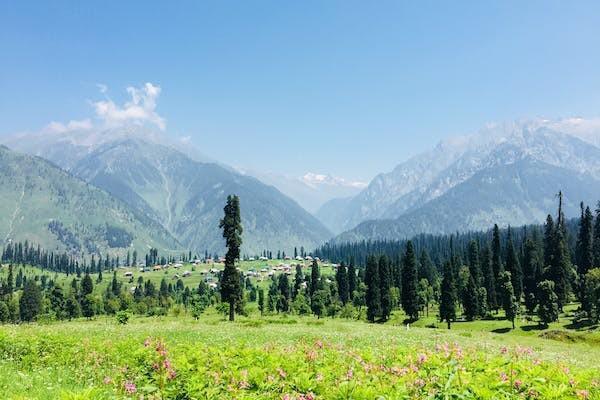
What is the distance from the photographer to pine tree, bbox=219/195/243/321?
78000mm

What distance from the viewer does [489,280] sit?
437ft

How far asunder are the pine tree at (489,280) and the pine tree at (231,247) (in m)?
78.2

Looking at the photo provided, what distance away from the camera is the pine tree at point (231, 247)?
78.0 metres

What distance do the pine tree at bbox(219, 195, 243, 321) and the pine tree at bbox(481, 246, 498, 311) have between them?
78.2 m

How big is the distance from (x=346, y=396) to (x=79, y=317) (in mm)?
190299

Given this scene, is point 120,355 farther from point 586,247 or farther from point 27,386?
point 586,247

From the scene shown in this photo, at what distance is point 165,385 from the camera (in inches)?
418

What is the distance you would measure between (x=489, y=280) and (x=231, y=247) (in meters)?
88.5

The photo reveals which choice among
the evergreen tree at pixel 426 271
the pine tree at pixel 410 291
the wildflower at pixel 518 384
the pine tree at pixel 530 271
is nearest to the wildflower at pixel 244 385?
the wildflower at pixel 518 384

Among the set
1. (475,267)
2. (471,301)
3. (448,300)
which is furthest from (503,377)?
(475,267)

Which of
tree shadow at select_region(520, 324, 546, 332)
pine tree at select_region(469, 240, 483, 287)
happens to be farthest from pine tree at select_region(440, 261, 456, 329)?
pine tree at select_region(469, 240, 483, 287)

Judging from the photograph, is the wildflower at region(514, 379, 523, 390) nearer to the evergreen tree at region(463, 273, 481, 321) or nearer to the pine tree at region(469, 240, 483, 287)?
the evergreen tree at region(463, 273, 481, 321)

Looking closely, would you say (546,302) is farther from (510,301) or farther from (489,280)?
(489,280)

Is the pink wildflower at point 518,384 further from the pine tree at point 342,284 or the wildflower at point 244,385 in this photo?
the pine tree at point 342,284
